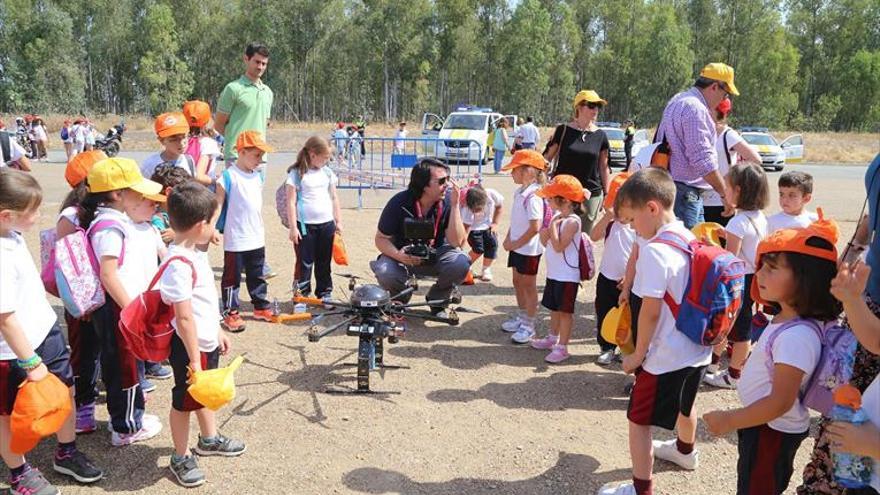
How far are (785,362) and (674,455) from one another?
1383 mm

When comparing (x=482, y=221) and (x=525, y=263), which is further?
(x=482, y=221)

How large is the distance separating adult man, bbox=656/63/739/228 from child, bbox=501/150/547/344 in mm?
999

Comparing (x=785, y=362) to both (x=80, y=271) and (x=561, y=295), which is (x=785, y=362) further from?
(x=80, y=271)

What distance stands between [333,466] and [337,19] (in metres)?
59.7

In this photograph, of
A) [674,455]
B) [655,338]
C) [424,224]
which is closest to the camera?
[655,338]

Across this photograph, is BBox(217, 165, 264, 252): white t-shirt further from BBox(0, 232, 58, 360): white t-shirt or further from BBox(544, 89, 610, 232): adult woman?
BBox(544, 89, 610, 232): adult woman

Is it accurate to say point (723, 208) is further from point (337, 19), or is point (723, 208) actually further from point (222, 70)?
point (222, 70)

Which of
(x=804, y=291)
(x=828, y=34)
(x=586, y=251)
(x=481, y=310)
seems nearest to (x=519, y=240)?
(x=586, y=251)

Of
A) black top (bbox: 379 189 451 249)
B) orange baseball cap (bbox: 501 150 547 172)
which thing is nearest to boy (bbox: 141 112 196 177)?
black top (bbox: 379 189 451 249)

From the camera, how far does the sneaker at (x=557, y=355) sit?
470 cm

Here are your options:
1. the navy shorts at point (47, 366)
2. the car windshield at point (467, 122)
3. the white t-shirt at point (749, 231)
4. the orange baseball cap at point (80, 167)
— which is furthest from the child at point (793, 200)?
the car windshield at point (467, 122)

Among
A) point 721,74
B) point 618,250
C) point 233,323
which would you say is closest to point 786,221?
point 618,250

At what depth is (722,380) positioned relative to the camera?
4.34 meters

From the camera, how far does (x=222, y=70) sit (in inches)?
2425
